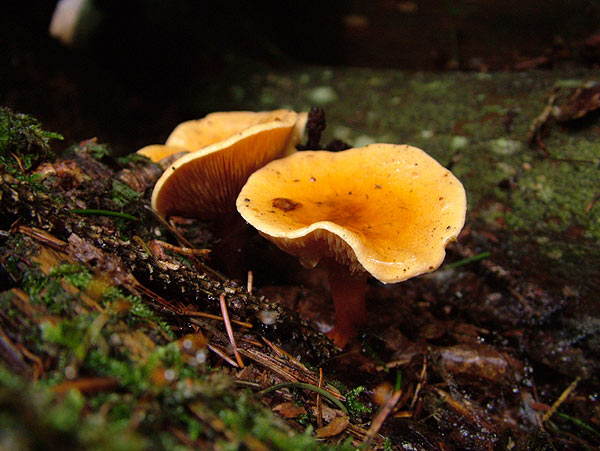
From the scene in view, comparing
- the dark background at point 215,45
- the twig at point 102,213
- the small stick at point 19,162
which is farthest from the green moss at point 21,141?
the dark background at point 215,45

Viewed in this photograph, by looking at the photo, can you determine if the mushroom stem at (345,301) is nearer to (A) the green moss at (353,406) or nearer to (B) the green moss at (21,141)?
(A) the green moss at (353,406)

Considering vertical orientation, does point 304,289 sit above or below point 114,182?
below

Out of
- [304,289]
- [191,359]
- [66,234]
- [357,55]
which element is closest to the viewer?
[191,359]

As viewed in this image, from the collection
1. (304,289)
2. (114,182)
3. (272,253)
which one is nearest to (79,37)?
(114,182)

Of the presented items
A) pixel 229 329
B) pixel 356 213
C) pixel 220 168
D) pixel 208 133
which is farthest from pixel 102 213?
pixel 356 213

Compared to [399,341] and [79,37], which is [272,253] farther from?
[79,37]

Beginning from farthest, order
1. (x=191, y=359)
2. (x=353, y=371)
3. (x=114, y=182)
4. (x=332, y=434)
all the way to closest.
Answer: (x=114, y=182) → (x=353, y=371) → (x=332, y=434) → (x=191, y=359)

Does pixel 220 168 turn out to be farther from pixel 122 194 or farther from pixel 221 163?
pixel 122 194
